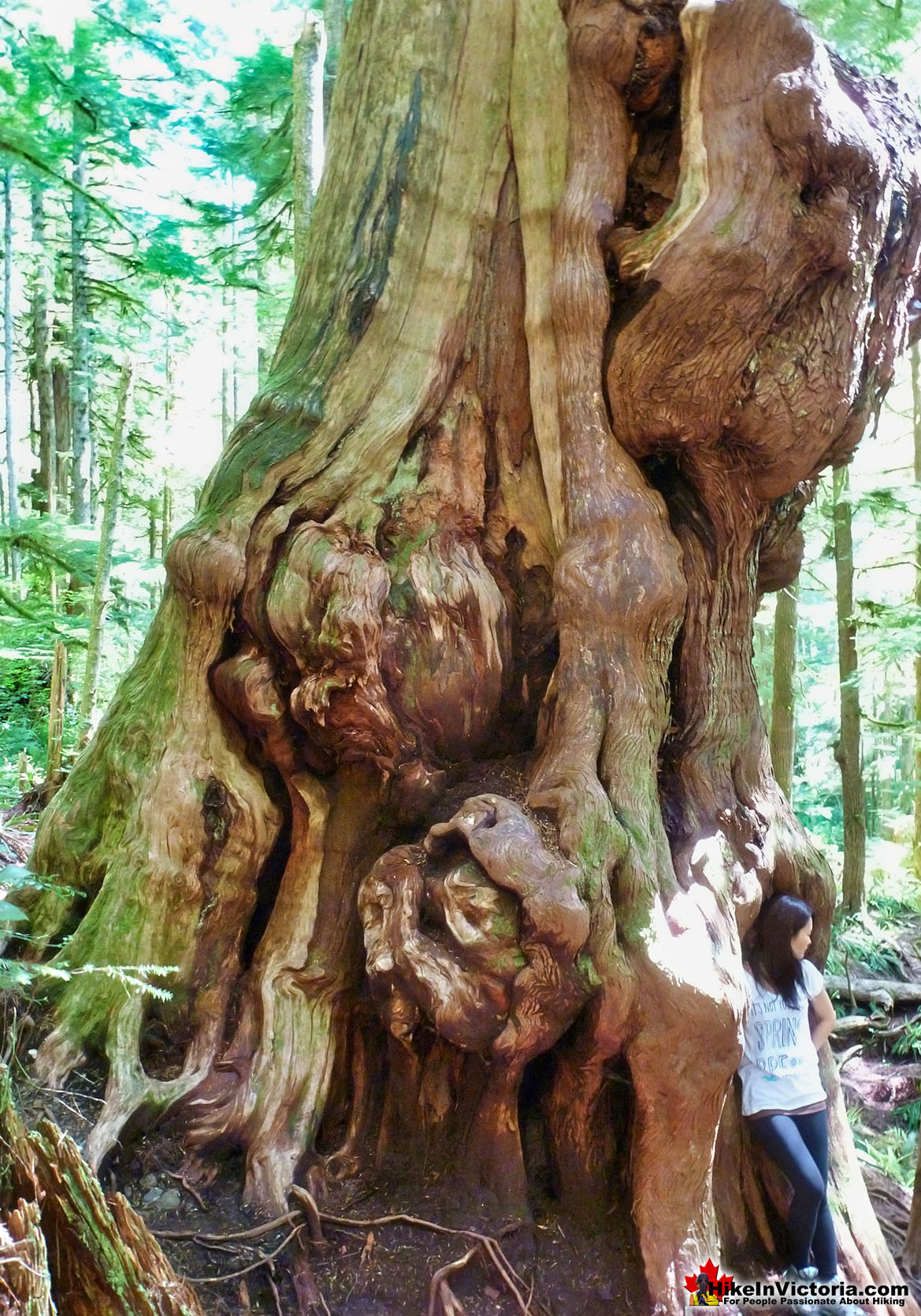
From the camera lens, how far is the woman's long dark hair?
11.2 ft

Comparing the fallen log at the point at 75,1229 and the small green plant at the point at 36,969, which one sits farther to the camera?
the small green plant at the point at 36,969

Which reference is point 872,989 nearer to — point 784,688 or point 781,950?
point 784,688

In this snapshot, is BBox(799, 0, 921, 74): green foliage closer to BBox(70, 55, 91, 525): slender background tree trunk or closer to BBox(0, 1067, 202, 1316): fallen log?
BBox(0, 1067, 202, 1316): fallen log

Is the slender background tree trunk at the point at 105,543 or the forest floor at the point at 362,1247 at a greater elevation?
the slender background tree trunk at the point at 105,543

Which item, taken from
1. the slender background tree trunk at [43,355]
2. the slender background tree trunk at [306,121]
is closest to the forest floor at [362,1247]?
the slender background tree trunk at [306,121]

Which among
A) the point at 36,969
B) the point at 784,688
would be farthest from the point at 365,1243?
the point at 784,688

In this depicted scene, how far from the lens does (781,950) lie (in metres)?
3.45

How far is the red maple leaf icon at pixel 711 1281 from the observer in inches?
107

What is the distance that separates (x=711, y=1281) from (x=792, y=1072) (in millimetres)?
819

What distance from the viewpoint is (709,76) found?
3324 millimetres

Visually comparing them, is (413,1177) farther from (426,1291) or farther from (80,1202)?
(80,1202)

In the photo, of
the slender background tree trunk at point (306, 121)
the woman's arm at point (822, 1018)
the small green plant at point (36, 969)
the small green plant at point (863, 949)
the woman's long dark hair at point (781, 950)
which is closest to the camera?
the small green plant at point (36, 969)

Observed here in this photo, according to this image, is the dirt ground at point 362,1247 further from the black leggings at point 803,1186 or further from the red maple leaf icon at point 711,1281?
the black leggings at point 803,1186

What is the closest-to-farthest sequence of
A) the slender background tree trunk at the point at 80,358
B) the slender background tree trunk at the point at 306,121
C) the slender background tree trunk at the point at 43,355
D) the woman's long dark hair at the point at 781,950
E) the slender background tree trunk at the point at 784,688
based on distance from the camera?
the woman's long dark hair at the point at 781,950
the slender background tree trunk at the point at 306,121
the slender background tree trunk at the point at 784,688
the slender background tree trunk at the point at 80,358
the slender background tree trunk at the point at 43,355
